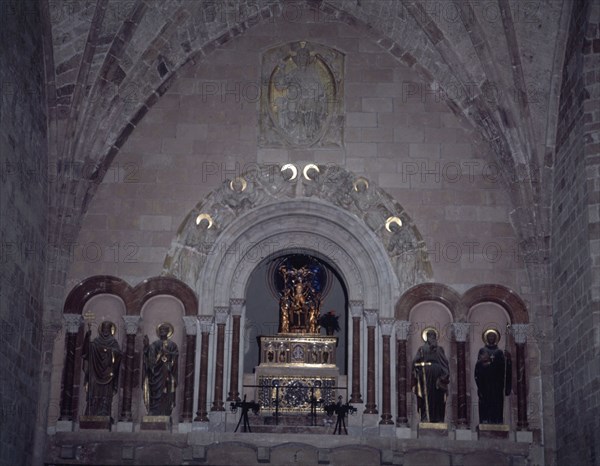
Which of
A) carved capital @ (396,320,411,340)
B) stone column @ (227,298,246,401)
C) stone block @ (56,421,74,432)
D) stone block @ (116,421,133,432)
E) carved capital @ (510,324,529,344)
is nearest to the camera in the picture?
stone block @ (56,421,74,432)

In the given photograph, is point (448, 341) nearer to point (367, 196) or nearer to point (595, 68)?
point (367, 196)

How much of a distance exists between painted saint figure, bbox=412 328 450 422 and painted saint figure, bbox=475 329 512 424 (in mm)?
570

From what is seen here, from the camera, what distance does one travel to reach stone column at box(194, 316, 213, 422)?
18797mm

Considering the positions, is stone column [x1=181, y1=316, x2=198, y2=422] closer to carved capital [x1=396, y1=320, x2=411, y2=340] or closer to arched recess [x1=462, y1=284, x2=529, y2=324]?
carved capital [x1=396, y1=320, x2=411, y2=340]

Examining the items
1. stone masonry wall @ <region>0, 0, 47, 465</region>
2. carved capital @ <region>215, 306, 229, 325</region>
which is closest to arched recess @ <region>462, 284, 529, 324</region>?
carved capital @ <region>215, 306, 229, 325</region>

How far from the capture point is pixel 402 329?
19312mm

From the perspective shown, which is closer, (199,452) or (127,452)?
(199,452)

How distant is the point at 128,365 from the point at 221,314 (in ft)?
5.75

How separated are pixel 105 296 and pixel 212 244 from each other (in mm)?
2001

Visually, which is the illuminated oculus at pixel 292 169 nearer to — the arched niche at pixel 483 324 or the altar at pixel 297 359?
the altar at pixel 297 359

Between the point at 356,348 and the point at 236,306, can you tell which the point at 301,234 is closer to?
the point at 236,306

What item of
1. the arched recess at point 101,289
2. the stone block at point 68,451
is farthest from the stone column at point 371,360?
the stone block at point 68,451

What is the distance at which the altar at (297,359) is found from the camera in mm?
19312

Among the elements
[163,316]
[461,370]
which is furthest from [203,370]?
[461,370]
